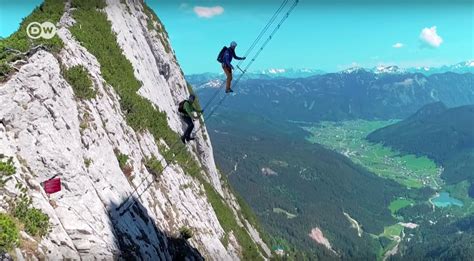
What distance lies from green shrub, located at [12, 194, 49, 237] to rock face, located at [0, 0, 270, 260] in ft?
1.15

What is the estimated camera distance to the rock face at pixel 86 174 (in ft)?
62.6

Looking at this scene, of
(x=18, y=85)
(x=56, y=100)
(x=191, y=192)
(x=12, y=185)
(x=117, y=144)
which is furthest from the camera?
(x=191, y=192)

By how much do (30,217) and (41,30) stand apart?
60.9 feet

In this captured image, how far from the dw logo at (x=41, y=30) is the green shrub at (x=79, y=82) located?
3.22 metres

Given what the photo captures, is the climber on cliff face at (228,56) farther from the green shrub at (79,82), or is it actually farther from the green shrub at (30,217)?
the green shrub at (30,217)

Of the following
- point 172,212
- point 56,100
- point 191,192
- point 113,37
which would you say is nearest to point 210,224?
point 191,192

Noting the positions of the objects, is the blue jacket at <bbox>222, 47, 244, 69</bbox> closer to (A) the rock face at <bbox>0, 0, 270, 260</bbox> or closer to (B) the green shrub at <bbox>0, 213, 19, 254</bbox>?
(A) the rock face at <bbox>0, 0, 270, 260</bbox>

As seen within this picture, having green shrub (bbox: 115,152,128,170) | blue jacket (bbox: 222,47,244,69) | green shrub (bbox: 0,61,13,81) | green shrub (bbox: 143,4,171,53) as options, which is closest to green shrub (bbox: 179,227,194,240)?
green shrub (bbox: 115,152,128,170)

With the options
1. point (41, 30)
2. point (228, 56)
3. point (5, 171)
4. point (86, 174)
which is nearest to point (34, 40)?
point (41, 30)

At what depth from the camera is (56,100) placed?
78.4 feet

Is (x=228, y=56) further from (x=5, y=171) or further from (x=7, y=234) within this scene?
(x=7, y=234)

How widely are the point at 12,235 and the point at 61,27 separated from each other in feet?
81.3

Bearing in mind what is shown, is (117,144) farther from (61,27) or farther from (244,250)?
(244,250)

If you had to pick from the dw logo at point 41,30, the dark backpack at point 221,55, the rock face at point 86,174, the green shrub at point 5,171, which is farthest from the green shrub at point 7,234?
the dark backpack at point 221,55
